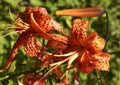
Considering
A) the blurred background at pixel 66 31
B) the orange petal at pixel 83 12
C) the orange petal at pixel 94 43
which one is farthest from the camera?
the blurred background at pixel 66 31

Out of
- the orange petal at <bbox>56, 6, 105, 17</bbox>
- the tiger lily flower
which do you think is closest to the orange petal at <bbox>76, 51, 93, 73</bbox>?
the tiger lily flower

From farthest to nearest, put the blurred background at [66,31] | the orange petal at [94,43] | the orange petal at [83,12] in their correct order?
1. the blurred background at [66,31]
2. the orange petal at [94,43]
3. the orange petal at [83,12]

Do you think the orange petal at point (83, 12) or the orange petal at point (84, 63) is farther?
the orange petal at point (84, 63)

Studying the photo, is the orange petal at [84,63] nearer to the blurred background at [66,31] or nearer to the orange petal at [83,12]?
the blurred background at [66,31]

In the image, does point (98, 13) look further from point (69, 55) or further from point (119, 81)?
point (119, 81)

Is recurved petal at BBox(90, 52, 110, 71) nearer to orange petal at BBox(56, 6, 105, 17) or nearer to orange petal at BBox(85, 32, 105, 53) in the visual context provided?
orange petal at BBox(85, 32, 105, 53)

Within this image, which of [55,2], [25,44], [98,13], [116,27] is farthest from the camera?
[116,27]

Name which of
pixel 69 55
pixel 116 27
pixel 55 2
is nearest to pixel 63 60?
pixel 69 55

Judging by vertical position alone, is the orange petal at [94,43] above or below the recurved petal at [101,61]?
above

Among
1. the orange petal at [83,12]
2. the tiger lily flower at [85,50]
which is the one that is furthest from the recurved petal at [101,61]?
the orange petal at [83,12]
